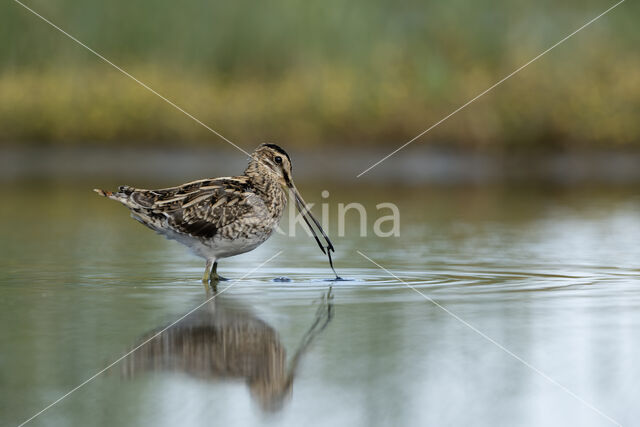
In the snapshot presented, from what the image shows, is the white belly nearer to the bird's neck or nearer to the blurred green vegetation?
the bird's neck

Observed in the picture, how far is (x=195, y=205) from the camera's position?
28.1 ft

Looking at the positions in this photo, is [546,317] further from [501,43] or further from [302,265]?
[501,43]

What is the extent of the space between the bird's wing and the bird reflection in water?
1.82 meters

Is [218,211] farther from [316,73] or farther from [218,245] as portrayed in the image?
[316,73]

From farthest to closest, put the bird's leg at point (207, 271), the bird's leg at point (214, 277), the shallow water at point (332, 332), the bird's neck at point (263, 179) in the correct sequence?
the bird's neck at point (263, 179), the bird's leg at point (214, 277), the bird's leg at point (207, 271), the shallow water at point (332, 332)

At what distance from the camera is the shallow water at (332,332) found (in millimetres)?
4590

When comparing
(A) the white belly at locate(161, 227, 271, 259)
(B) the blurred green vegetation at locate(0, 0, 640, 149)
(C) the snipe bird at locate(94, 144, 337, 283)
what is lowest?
(A) the white belly at locate(161, 227, 271, 259)

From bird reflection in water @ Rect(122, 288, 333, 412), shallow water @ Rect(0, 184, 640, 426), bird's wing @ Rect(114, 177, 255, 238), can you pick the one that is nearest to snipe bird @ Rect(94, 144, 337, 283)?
bird's wing @ Rect(114, 177, 255, 238)

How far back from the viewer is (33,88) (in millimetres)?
20578

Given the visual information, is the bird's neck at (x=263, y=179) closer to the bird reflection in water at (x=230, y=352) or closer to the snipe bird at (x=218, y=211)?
the snipe bird at (x=218, y=211)

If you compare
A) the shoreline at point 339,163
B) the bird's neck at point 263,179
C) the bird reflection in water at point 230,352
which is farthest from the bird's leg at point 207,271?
the shoreline at point 339,163

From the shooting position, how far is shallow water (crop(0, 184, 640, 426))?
15.1 ft

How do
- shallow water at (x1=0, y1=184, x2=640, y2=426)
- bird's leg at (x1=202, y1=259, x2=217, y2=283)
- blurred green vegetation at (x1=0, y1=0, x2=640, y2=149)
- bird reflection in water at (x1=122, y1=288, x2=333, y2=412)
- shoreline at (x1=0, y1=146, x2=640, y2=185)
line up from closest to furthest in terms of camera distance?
shallow water at (x1=0, y1=184, x2=640, y2=426) < bird reflection in water at (x1=122, y1=288, x2=333, y2=412) < bird's leg at (x1=202, y1=259, x2=217, y2=283) < shoreline at (x1=0, y1=146, x2=640, y2=185) < blurred green vegetation at (x1=0, y1=0, x2=640, y2=149)

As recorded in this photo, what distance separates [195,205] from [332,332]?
9.20 feet
